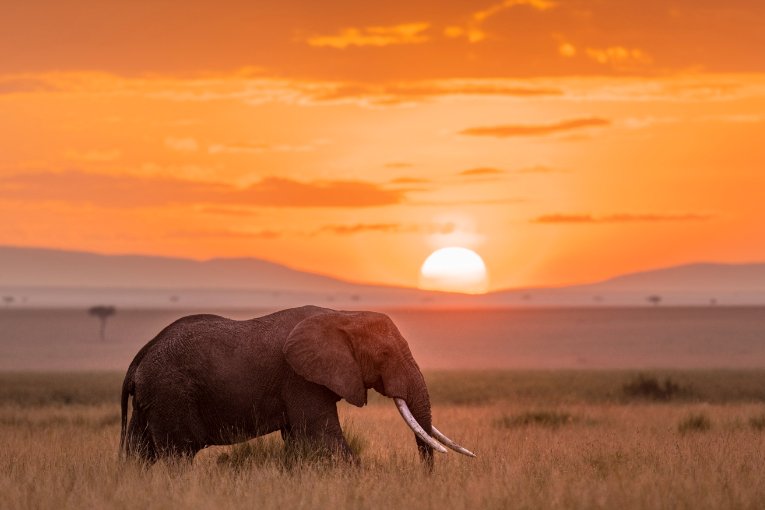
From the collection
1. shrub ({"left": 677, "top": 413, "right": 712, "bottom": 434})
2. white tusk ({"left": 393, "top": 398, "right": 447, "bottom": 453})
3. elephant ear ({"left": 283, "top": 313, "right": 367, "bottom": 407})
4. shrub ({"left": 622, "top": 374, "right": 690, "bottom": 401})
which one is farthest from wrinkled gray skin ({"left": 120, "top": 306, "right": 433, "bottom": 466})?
shrub ({"left": 622, "top": 374, "right": 690, "bottom": 401})

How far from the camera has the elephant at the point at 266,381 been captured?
13.7m

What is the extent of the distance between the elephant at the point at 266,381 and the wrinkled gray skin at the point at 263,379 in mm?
12

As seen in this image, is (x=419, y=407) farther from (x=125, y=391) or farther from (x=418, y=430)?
(x=125, y=391)

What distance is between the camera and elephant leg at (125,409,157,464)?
14.2 meters

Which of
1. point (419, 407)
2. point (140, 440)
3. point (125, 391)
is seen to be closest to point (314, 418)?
point (419, 407)

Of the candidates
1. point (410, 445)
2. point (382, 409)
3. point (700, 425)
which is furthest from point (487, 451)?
point (382, 409)

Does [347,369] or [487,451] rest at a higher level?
[347,369]

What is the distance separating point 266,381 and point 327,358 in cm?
91

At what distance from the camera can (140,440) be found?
14.3 metres

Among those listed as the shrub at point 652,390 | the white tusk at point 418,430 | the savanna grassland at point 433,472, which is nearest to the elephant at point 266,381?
the white tusk at point 418,430

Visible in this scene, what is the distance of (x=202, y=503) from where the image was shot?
36.9 feet

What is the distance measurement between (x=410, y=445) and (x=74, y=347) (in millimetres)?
89847

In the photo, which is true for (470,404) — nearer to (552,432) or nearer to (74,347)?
(552,432)

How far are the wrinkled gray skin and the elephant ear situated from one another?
0.01m
